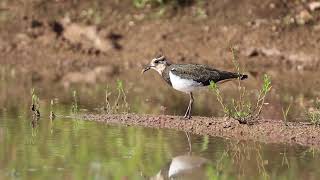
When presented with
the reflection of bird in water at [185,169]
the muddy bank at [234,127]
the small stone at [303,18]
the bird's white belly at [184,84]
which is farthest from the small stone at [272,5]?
the reflection of bird in water at [185,169]

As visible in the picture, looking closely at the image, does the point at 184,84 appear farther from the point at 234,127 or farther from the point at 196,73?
the point at 234,127

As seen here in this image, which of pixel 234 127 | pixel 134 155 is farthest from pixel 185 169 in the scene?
pixel 234 127

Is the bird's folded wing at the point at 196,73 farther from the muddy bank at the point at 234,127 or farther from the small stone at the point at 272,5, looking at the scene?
the small stone at the point at 272,5

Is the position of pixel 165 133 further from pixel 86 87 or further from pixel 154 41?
pixel 154 41

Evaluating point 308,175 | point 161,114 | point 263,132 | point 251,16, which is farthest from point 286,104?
point 251,16

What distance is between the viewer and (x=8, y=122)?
14328 mm

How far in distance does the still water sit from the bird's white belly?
908mm

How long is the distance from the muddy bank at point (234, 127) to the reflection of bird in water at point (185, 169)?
1.71m

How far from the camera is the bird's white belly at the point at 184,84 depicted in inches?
569

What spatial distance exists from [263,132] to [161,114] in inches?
98.4

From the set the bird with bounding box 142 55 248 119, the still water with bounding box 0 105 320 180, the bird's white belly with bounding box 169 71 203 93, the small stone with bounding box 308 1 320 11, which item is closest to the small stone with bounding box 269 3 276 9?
the small stone with bounding box 308 1 320 11

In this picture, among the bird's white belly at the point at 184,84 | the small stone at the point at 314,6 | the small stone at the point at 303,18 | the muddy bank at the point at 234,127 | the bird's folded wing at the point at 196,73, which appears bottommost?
the muddy bank at the point at 234,127

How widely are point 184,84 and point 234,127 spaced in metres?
1.10

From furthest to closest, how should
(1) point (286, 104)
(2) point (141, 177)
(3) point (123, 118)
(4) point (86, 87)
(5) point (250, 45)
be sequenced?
1. (5) point (250, 45)
2. (4) point (86, 87)
3. (1) point (286, 104)
4. (3) point (123, 118)
5. (2) point (141, 177)
